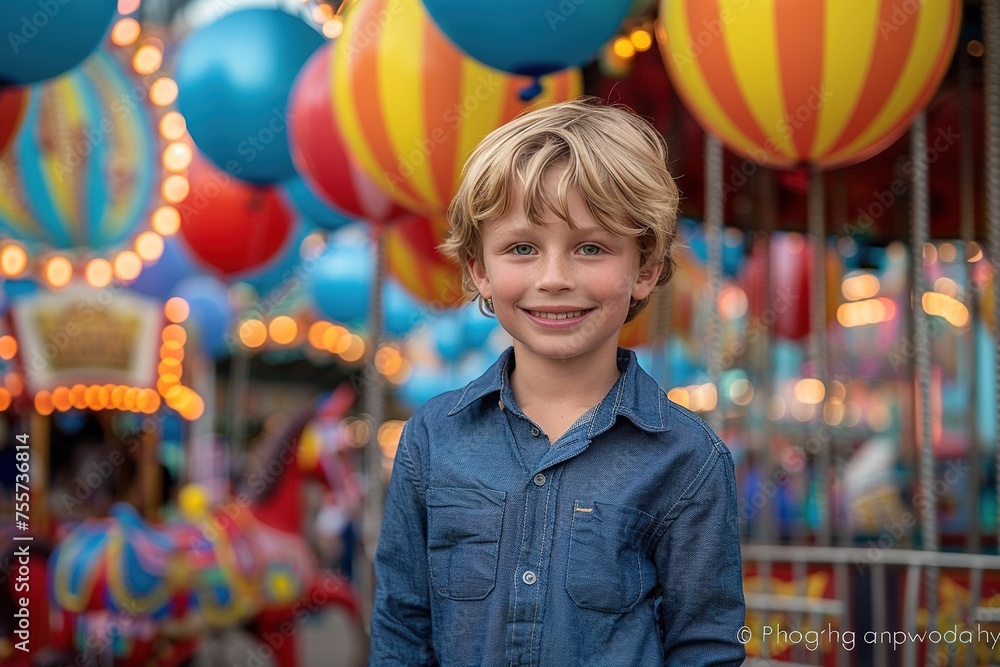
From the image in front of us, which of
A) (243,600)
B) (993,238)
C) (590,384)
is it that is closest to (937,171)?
(993,238)

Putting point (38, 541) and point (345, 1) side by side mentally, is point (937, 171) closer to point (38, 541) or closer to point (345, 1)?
point (345, 1)

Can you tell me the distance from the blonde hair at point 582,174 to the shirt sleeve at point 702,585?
0.31 meters

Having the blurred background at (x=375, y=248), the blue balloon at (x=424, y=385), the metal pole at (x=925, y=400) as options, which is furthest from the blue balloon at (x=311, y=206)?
the blue balloon at (x=424, y=385)

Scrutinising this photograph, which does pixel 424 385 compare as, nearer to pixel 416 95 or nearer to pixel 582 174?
pixel 416 95

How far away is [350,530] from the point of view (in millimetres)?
8789

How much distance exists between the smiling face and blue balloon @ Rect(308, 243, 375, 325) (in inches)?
221

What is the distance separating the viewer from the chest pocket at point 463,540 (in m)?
1.28

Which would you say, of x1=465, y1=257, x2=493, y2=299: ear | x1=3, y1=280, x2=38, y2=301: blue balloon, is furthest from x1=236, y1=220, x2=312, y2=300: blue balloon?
x1=465, y1=257, x2=493, y2=299: ear

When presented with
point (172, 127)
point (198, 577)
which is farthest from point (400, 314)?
point (198, 577)

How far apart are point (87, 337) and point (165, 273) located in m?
0.90

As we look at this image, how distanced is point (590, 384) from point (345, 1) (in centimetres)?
254

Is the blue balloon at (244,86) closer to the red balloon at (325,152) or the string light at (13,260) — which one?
the red balloon at (325,152)

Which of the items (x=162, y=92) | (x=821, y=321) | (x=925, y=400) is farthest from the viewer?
(x=162, y=92)

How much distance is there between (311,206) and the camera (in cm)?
454
